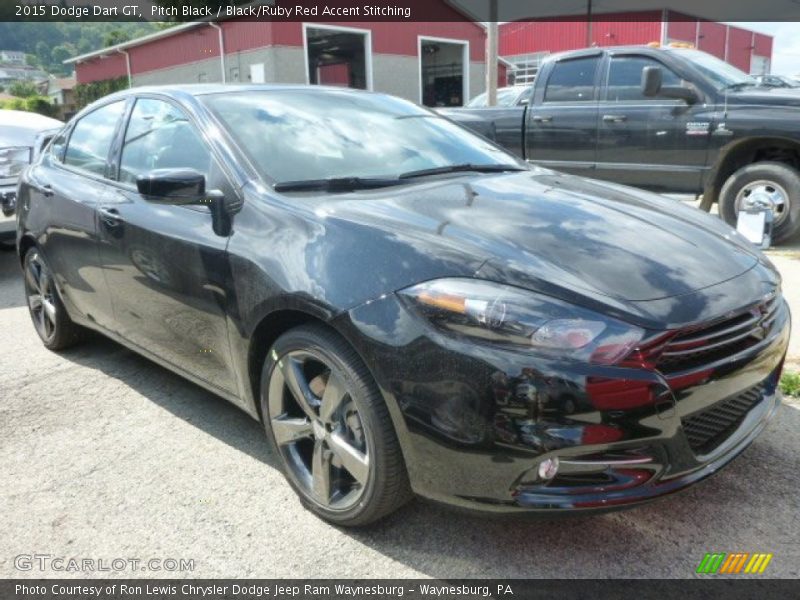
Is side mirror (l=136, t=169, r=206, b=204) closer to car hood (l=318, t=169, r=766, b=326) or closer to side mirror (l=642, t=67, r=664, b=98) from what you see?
car hood (l=318, t=169, r=766, b=326)

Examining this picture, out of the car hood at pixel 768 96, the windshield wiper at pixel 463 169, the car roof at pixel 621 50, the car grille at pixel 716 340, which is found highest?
the car roof at pixel 621 50

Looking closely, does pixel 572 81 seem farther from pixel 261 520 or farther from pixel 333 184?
pixel 261 520

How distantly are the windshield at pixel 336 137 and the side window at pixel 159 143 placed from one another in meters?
0.16

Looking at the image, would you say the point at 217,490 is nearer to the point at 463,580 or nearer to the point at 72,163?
the point at 463,580

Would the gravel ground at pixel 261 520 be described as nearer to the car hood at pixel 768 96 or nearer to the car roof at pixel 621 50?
the car hood at pixel 768 96

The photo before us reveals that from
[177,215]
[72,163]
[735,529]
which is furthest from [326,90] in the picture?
[735,529]

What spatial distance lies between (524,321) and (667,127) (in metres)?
5.70

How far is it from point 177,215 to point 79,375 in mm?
1643

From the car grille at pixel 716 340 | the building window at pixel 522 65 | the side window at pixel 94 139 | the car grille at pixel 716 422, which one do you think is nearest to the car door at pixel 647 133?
the car grille at pixel 716 340

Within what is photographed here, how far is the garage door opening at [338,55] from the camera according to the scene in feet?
77.9

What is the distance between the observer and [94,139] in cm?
394

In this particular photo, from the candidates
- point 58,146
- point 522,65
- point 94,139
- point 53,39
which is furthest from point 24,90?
point 94,139

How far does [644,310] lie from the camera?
2.04 meters

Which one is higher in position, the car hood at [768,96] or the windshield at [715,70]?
the windshield at [715,70]
